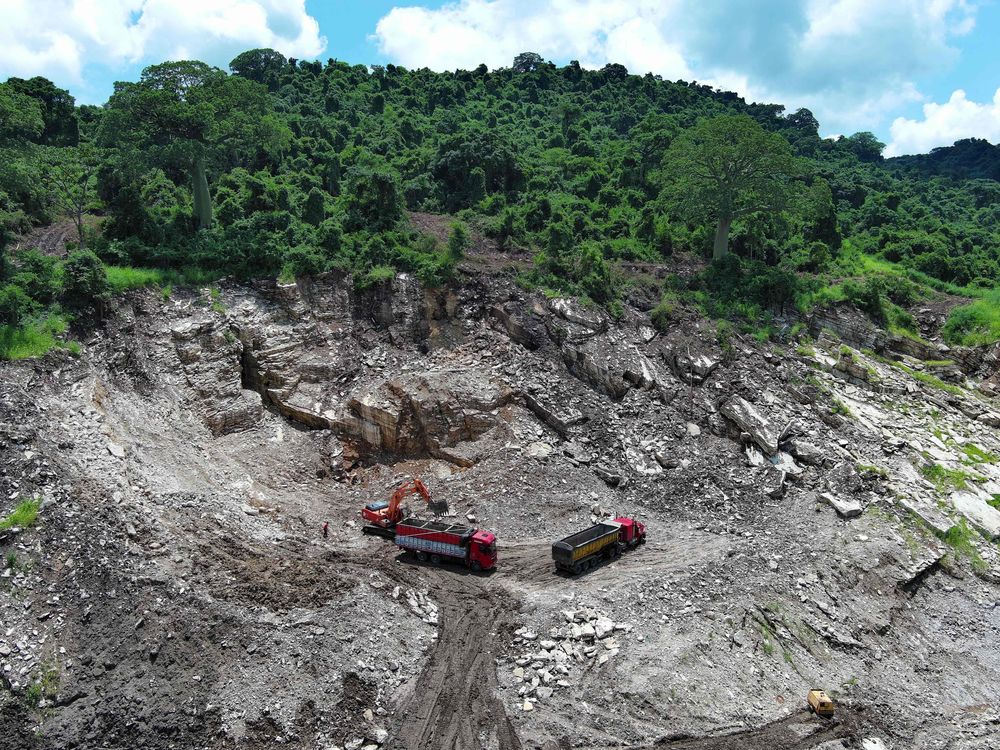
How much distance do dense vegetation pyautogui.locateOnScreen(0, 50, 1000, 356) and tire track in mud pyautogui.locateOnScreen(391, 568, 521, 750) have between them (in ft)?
50.3

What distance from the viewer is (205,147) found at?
28094 mm

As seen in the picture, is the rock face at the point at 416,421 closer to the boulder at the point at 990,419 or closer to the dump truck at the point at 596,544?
the dump truck at the point at 596,544

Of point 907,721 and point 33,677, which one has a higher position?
point 33,677

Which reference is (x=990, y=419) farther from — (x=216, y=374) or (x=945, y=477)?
(x=216, y=374)

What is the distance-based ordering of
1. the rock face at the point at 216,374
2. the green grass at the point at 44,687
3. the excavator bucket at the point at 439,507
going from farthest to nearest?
the rock face at the point at 216,374
the excavator bucket at the point at 439,507
the green grass at the point at 44,687

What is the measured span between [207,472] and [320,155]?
28718 millimetres

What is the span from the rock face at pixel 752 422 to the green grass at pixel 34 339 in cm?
2354

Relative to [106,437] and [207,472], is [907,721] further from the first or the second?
[106,437]

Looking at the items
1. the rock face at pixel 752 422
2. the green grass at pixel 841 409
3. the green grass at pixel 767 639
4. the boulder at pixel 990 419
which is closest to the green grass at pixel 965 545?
the green grass at pixel 841 409

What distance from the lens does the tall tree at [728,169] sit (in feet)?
103

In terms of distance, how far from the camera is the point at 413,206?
39.7 metres

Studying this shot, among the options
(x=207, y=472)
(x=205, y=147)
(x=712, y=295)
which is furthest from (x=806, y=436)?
(x=205, y=147)

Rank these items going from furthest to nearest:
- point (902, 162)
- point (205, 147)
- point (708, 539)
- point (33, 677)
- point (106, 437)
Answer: point (902, 162), point (205, 147), point (708, 539), point (106, 437), point (33, 677)

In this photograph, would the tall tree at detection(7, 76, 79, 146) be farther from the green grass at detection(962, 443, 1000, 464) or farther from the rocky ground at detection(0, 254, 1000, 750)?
the green grass at detection(962, 443, 1000, 464)
